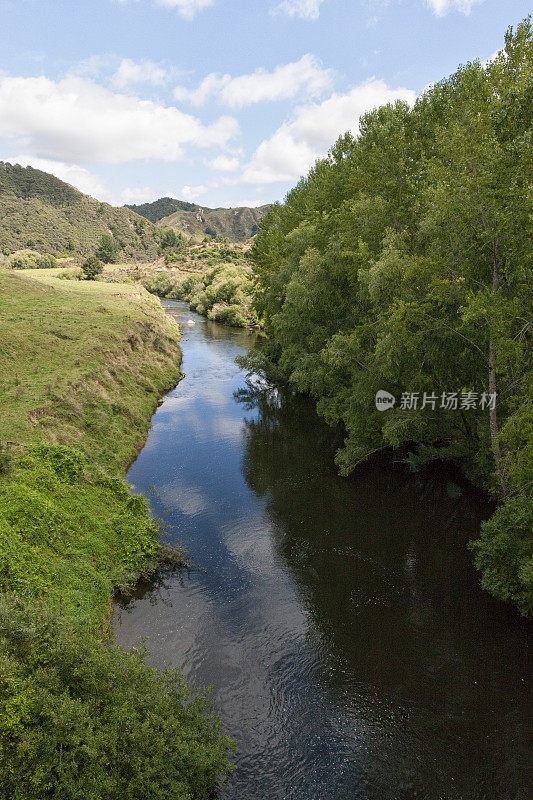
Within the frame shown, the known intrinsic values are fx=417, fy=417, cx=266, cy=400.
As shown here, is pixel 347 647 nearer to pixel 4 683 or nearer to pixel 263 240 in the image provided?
pixel 4 683

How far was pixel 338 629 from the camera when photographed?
590 inches

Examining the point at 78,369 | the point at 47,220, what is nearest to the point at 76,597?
the point at 78,369

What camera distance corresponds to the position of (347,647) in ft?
46.7

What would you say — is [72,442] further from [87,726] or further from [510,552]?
[510,552]

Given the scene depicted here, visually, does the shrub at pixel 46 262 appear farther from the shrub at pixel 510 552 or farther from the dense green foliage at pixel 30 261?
the shrub at pixel 510 552

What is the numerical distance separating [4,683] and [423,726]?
10707 millimetres

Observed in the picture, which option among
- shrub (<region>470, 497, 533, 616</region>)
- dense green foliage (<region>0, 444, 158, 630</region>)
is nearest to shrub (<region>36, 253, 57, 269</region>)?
dense green foliage (<region>0, 444, 158, 630</region>)

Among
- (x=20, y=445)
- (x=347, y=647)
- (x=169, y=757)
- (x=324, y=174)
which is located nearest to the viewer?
(x=169, y=757)

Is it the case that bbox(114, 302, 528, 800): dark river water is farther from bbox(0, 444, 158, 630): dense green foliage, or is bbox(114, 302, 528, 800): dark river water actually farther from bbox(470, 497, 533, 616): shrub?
bbox(0, 444, 158, 630): dense green foliage

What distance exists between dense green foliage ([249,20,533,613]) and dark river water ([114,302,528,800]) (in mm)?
2227

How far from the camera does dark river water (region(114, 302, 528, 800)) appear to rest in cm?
1077

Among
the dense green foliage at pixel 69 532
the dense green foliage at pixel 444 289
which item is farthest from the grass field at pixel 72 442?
the dense green foliage at pixel 444 289

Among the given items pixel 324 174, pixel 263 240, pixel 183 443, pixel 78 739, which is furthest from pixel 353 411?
pixel 263 240

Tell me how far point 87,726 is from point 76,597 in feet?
19.9
